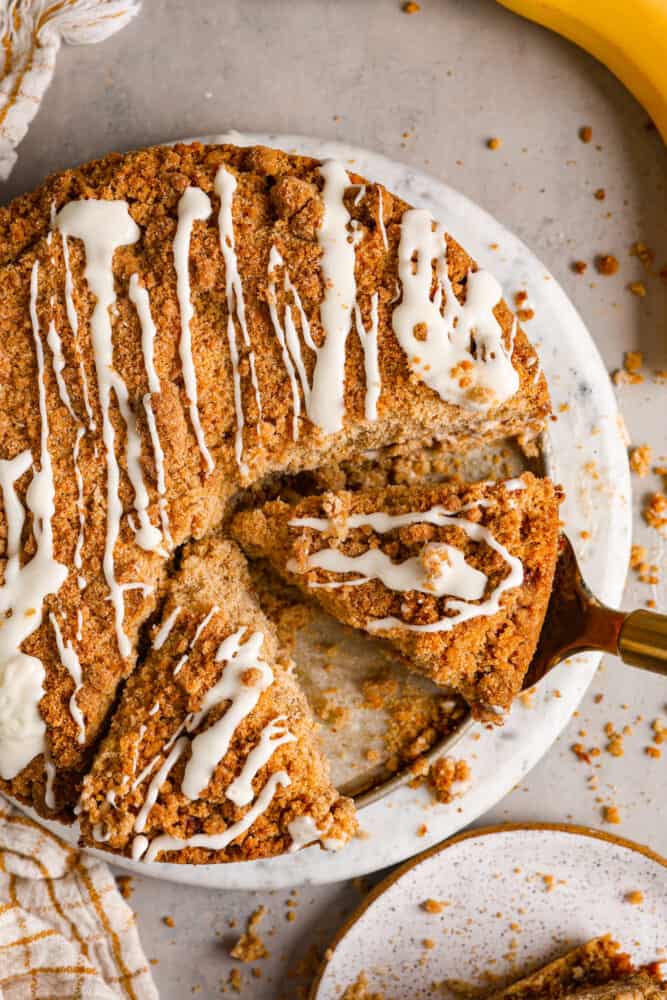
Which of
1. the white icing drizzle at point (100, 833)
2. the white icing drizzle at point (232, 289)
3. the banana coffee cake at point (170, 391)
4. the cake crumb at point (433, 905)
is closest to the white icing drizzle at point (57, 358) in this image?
the banana coffee cake at point (170, 391)

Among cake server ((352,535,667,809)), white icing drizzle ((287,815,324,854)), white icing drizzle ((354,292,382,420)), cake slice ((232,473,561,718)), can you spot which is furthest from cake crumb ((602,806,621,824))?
white icing drizzle ((354,292,382,420))

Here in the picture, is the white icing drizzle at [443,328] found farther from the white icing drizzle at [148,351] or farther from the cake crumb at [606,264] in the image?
the cake crumb at [606,264]

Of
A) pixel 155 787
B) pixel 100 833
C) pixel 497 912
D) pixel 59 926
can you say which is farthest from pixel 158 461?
pixel 497 912

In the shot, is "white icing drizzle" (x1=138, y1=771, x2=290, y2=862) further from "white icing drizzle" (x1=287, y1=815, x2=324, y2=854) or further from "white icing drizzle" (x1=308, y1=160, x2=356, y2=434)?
"white icing drizzle" (x1=308, y1=160, x2=356, y2=434)

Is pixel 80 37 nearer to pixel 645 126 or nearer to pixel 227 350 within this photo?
pixel 227 350

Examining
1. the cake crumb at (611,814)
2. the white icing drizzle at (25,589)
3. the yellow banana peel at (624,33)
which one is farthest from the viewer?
the cake crumb at (611,814)

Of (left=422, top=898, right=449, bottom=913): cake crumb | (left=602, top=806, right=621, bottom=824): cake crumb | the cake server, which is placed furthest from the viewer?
(left=602, top=806, right=621, bottom=824): cake crumb
